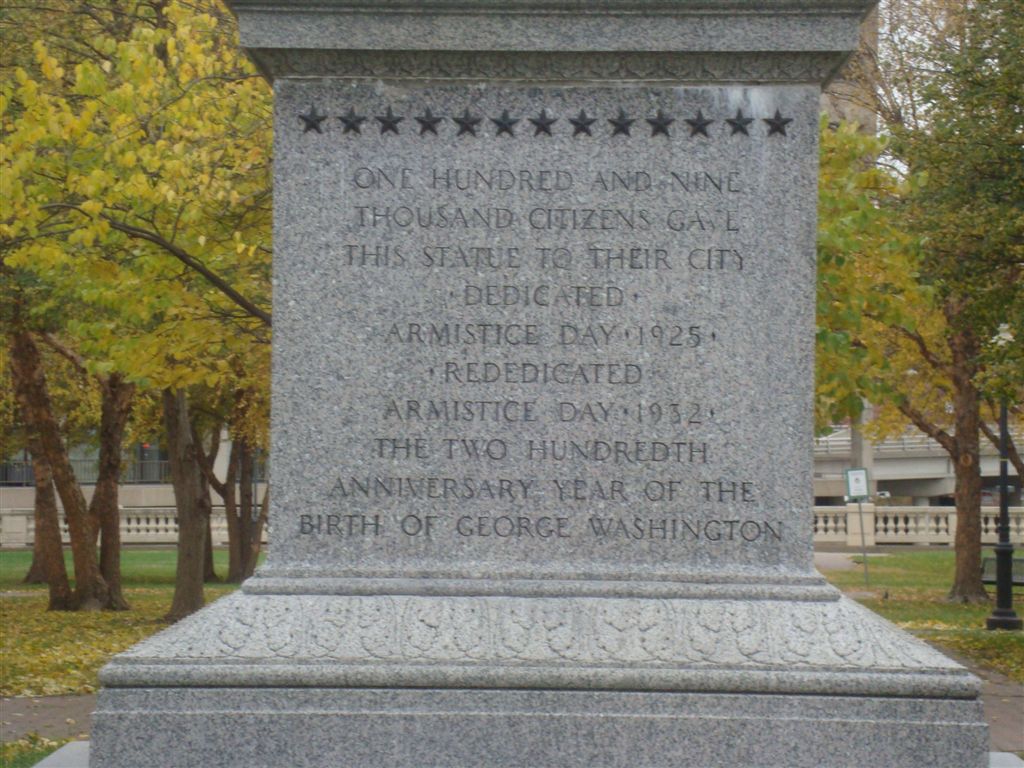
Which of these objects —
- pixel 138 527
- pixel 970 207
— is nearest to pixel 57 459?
pixel 970 207

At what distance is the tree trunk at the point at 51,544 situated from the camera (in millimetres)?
28516

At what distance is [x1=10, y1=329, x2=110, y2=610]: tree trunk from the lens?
26.7 m

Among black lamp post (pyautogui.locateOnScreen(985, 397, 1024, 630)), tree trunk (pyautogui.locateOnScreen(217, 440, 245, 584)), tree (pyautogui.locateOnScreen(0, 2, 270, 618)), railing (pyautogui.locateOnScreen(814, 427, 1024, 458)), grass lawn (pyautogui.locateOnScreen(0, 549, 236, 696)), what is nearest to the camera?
tree (pyautogui.locateOnScreen(0, 2, 270, 618))

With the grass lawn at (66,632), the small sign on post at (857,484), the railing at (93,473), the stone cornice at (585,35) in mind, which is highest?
the stone cornice at (585,35)

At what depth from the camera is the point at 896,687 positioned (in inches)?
255

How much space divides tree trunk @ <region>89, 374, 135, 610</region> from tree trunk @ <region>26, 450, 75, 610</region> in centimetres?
78

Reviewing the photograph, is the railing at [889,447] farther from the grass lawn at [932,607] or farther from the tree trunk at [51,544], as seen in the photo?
the tree trunk at [51,544]

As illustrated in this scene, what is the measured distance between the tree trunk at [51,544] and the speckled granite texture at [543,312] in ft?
74.6

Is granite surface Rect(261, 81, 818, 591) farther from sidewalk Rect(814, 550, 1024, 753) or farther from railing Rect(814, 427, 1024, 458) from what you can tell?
railing Rect(814, 427, 1024, 458)

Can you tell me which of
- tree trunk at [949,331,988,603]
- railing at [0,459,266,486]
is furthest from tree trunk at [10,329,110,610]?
railing at [0,459,266,486]

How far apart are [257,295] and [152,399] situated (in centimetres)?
1547

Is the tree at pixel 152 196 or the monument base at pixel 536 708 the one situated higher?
the tree at pixel 152 196

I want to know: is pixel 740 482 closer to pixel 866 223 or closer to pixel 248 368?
pixel 866 223

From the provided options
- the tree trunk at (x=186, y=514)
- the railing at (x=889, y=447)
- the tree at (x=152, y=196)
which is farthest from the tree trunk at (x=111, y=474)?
the railing at (x=889, y=447)
